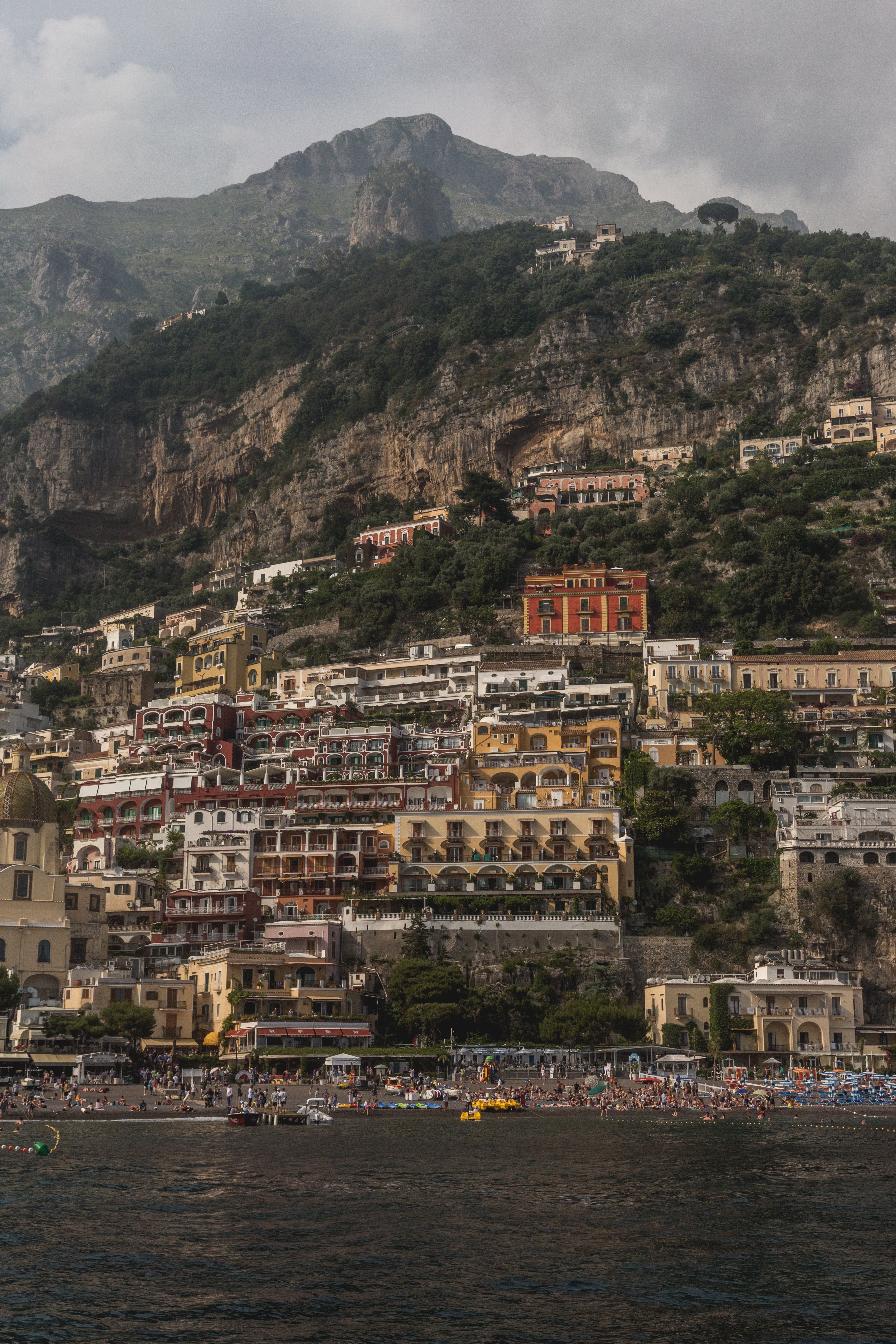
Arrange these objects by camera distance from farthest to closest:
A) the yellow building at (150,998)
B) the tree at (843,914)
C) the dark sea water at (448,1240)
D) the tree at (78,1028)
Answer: the tree at (843,914) → the yellow building at (150,998) → the tree at (78,1028) → the dark sea water at (448,1240)

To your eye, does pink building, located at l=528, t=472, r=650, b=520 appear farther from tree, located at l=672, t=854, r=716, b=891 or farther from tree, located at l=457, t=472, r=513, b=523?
tree, located at l=672, t=854, r=716, b=891

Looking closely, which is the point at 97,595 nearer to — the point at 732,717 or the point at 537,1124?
the point at 732,717

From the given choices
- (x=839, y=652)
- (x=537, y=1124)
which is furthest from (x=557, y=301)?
(x=537, y=1124)

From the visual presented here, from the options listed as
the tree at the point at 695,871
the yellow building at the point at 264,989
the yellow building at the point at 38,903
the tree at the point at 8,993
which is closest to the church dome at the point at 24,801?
the yellow building at the point at 38,903

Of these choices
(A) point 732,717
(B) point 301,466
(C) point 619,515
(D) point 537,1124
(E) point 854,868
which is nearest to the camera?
(D) point 537,1124

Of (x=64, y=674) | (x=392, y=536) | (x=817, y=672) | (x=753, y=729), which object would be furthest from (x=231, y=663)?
(x=753, y=729)

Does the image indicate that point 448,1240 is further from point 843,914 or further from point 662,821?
point 662,821

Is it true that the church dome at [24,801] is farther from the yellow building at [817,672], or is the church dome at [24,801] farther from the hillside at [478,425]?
the yellow building at [817,672]
